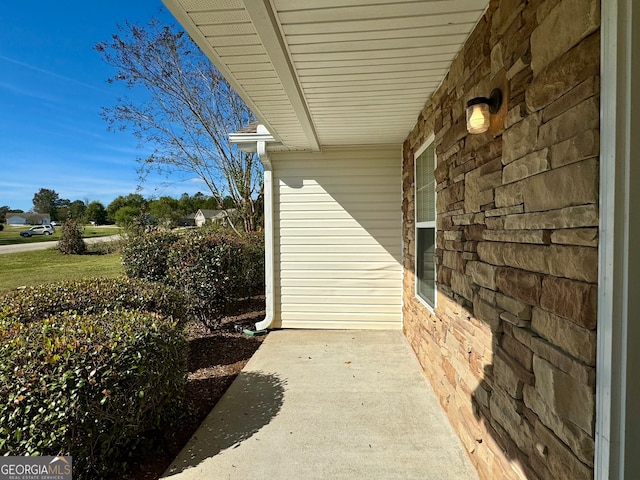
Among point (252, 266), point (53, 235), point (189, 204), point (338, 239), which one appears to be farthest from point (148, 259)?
point (53, 235)

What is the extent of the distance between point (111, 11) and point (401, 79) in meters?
9.22

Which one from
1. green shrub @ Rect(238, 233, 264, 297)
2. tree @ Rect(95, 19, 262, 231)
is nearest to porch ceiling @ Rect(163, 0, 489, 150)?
green shrub @ Rect(238, 233, 264, 297)

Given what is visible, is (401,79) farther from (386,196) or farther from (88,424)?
(88,424)

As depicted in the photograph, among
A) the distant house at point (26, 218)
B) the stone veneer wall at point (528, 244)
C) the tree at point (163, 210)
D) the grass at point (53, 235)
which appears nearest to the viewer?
the stone veneer wall at point (528, 244)

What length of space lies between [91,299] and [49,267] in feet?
39.2

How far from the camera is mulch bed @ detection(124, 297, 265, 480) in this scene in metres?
2.26

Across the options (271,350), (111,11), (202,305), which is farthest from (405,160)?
(111,11)

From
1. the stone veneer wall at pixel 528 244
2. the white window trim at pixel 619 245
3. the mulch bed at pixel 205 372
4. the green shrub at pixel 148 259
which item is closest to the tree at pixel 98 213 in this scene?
the green shrub at pixel 148 259

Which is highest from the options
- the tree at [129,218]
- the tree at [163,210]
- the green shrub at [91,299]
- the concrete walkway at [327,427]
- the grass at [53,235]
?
the tree at [163,210]

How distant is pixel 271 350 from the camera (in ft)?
14.0

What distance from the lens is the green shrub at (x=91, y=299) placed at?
323cm

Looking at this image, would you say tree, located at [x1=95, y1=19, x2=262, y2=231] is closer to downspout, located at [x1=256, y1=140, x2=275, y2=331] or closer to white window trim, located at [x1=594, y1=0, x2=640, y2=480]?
downspout, located at [x1=256, y1=140, x2=275, y2=331]

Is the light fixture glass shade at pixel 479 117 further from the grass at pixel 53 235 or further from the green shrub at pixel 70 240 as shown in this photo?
the green shrub at pixel 70 240

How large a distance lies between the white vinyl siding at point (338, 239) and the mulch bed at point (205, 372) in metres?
0.85
